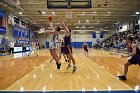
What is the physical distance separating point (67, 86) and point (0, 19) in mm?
23013

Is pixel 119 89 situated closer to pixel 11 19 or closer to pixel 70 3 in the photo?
pixel 70 3

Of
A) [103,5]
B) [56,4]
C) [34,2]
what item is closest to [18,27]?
[34,2]

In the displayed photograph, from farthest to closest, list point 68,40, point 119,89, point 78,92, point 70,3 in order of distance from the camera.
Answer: point 70,3 < point 68,40 < point 119,89 < point 78,92

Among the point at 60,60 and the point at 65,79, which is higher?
the point at 65,79

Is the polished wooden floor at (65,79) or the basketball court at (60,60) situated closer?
the polished wooden floor at (65,79)

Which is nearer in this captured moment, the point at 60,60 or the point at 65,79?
the point at 65,79

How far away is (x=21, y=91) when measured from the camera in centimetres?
556

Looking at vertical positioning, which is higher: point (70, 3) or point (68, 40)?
point (70, 3)

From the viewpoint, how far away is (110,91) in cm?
556

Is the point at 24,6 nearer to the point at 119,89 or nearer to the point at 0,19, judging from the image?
the point at 0,19

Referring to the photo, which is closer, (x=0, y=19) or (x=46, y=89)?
(x=46, y=89)

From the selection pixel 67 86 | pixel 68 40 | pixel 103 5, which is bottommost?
pixel 67 86

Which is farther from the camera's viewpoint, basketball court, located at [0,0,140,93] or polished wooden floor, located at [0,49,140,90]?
basketball court, located at [0,0,140,93]

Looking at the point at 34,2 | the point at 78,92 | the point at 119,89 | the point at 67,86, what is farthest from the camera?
the point at 34,2
